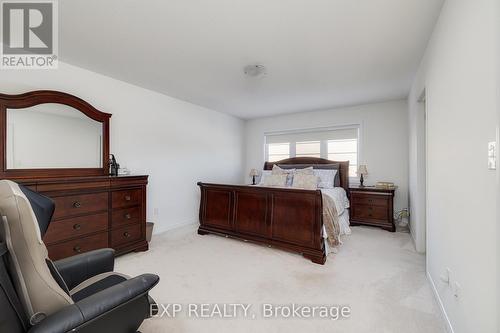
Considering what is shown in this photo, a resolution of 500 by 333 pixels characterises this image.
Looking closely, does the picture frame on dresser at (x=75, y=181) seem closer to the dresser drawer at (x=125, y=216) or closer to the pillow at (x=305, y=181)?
the dresser drawer at (x=125, y=216)

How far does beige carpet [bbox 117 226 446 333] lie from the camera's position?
174cm

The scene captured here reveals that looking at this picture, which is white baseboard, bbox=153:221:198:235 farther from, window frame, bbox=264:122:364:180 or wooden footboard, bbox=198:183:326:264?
window frame, bbox=264:122:364:180

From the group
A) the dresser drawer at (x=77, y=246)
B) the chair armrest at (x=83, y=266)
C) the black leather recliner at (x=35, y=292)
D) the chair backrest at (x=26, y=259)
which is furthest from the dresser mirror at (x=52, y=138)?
the chair backrest at (x=26, y=259)

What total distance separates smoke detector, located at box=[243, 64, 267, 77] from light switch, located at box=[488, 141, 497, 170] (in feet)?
7.89

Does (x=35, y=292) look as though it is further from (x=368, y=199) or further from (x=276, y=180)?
(x=368, y=199)

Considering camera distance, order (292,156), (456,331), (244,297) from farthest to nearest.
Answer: (292,156), (244,297), (456,331)

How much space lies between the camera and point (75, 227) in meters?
2.57

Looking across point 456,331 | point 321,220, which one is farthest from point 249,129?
point 456,331

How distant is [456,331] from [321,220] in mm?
1522

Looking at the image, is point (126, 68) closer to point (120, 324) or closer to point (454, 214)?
point (120, 324)

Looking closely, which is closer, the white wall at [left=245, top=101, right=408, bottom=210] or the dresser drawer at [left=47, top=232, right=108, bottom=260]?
the dresser drawer at [left=47, top=232, right=108, bottom=260]

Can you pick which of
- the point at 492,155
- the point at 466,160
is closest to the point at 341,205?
the point at 466,160

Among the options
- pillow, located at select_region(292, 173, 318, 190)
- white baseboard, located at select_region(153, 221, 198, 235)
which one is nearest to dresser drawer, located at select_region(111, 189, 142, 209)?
white baseboard, located at select_region(153, 221, 198, 235)

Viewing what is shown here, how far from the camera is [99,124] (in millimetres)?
3203
